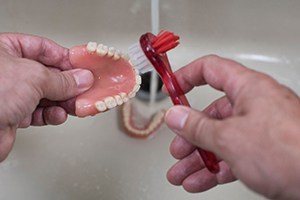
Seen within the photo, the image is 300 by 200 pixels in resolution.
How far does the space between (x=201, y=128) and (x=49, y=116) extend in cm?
29

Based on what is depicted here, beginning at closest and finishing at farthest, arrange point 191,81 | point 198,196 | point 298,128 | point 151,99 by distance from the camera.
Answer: point 298,128, point 191,81, point 198,196, point 151,99

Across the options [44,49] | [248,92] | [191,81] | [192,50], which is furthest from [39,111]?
[192,50]

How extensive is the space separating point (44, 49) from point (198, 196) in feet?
1.38

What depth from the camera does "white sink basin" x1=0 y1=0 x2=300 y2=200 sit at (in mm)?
920

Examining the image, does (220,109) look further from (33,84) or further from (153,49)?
(33,84)

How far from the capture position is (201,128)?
0.49m

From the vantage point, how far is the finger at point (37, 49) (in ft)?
2.19

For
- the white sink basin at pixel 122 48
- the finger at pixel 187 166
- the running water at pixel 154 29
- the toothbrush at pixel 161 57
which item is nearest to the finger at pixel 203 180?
the finger at pixel 187 166

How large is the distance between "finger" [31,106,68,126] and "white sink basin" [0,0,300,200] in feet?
0.78

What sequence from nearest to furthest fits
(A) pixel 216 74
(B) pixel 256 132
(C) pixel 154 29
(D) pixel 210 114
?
(B) pixel 256 132
(A) pixel 216 74
(D) pixel 210 114
(C) pixel 154 29

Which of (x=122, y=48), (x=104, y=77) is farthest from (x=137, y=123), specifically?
(x=104, y=77)

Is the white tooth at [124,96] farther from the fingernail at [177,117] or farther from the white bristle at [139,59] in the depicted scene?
the fingernail at [177,117]

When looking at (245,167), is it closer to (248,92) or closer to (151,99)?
(248,92)

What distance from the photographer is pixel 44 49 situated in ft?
2.27
